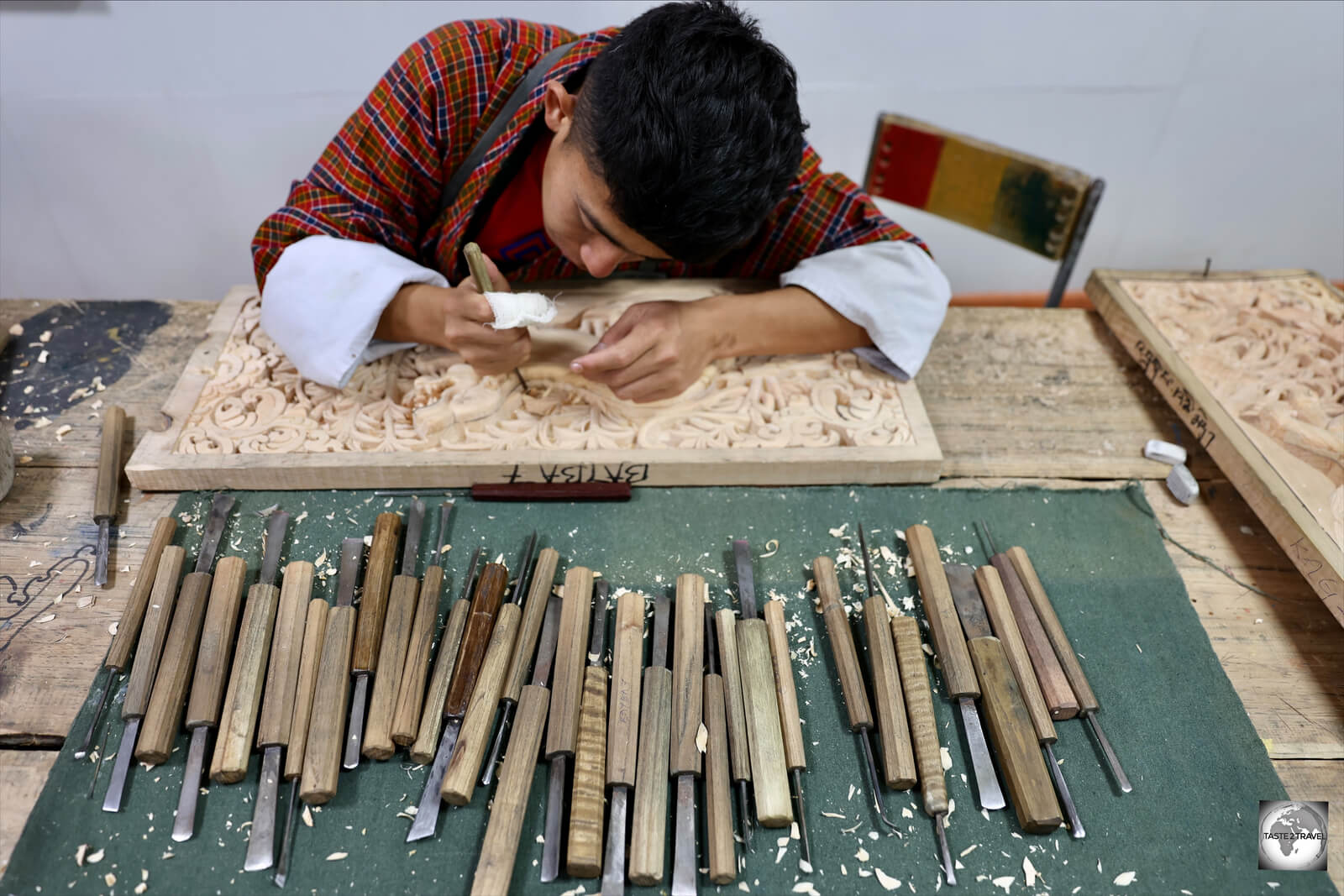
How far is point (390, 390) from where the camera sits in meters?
1.70

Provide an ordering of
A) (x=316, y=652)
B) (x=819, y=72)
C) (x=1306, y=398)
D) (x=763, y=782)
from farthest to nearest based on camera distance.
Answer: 1. (x=819, y=72)
2. (x=1306, y=398)
3. (x=316, y=652)
4. (x=763, y=782)

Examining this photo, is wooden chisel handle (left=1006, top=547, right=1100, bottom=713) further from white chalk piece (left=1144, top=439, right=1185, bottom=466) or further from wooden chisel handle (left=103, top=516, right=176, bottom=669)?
wooden chisel handle (left=103, top=516, right=176, bottom=669)

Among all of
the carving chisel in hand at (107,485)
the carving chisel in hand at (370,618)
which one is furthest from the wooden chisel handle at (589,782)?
the carving chisel in hand at (107,485)

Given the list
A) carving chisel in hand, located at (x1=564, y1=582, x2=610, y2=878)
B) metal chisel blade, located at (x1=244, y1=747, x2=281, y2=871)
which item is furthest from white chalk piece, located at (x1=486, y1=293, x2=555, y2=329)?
metal chisel blade, located at (x1=244, y1=747, x2=281, y2=871)

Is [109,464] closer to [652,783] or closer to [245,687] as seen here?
[245,687]

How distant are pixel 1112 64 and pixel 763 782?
2671 mm

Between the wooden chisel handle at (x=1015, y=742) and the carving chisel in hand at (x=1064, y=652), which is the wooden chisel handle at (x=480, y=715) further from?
the carving chisel in hand at (x=1064, y=652)

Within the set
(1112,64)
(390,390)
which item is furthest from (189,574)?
(1112,64)

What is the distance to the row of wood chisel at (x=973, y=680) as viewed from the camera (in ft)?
3.84

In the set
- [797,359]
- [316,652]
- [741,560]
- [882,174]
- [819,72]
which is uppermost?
[819,72]

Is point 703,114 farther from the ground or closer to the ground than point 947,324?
farther from the ground

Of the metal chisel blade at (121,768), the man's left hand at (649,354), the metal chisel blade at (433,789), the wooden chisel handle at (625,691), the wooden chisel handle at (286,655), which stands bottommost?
the metal chisel blade at (121,768)

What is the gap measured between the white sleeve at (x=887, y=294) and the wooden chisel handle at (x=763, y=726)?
75cm

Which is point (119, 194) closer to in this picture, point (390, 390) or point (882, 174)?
point (390, 390)
